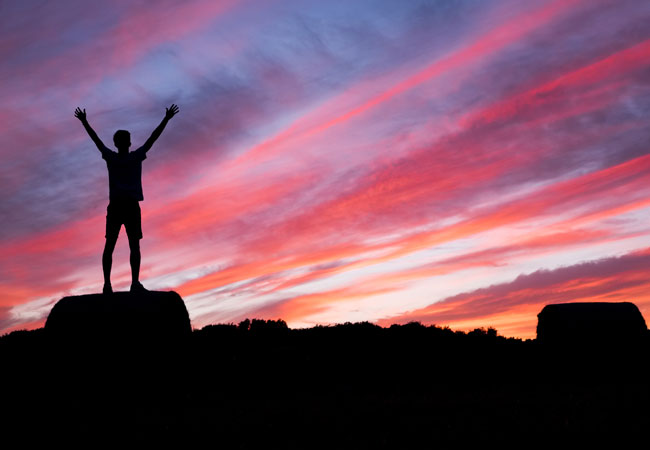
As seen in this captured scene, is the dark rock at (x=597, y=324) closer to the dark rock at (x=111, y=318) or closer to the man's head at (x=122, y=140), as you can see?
the dark rock at (x=111, y=318)

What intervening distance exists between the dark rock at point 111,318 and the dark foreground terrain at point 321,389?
0.11 metres

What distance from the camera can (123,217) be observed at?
39.8 feet

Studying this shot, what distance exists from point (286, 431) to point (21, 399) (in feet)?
18.4

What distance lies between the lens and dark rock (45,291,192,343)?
11133 millimetres

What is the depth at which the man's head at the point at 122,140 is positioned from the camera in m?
12.1

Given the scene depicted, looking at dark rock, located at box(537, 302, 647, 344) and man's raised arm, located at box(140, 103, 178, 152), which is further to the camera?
dark rock, located at box(537, 302, 647, 344)

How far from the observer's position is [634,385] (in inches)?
526

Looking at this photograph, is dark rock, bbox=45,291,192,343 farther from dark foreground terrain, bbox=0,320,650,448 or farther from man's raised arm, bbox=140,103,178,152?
man's raised arm, bbox=140,103,178,152

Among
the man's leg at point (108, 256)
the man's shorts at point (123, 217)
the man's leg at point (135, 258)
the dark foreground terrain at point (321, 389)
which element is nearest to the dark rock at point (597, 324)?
the dark foreground terrain at point (321, 389)

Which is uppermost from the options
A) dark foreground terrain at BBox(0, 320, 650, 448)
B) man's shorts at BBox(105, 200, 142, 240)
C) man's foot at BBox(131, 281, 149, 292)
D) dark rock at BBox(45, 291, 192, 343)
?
man's shorts at BBox(105, 200, 142, 240)

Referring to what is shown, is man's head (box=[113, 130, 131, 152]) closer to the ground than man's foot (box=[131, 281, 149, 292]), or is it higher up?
higher up

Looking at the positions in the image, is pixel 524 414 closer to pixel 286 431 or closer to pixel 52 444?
pixel 286 431

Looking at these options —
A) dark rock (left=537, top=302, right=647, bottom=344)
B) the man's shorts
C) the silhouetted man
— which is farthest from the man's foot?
dark rock (left=537, top=302, right=647, bottom=344)

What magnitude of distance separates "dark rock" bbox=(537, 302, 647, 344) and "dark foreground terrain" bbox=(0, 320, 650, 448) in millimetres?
215
